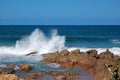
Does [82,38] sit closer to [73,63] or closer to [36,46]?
[36,46]

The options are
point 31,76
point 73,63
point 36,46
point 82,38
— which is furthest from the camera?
point 82,38

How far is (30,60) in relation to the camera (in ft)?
88.6

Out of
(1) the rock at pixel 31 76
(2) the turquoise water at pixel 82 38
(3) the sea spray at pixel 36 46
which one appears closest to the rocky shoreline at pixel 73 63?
(1) the rock at pixel 31 76

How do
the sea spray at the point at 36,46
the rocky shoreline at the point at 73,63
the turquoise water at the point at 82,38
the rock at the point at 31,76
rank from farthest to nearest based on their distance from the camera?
1. the turquoise water at the point at 82,38
2. the sea spray at the point at 36,46
3. the rocky shoreline at the point at 73,63
4. the rock at the point at 31,76

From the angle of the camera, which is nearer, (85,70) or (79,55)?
(85,70)

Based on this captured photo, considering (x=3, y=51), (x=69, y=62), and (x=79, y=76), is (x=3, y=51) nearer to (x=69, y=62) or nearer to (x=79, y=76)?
(x=69, y=62)

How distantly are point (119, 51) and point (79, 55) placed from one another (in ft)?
36.3

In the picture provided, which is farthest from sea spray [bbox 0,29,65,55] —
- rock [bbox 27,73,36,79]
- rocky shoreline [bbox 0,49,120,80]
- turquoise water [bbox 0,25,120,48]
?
rock [bbox 27,73,36,79]

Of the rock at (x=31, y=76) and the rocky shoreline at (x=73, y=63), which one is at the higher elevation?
the rocky shoreline at (x=73, y=63)

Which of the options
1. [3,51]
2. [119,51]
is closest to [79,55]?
[119,51]

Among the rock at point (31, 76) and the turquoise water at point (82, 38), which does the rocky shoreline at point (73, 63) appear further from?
the turquoise water at point (82, 38)

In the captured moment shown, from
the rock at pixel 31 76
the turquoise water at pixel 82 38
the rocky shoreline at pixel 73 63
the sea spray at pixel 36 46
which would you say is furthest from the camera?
the turquoise water at pixel 82 38

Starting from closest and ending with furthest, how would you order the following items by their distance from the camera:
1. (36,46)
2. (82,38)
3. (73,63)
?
(73,63) < (36,46) < (82,38)

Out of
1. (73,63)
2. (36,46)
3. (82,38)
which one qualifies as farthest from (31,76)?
(82,38)
